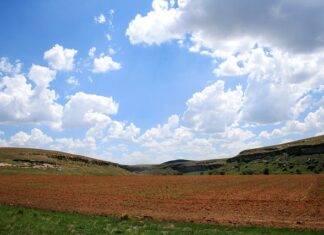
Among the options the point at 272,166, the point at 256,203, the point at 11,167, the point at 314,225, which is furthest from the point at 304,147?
the point at 314,225

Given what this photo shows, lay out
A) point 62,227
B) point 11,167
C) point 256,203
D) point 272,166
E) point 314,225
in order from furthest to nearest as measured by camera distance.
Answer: point 272,166, point 11,167, point 256,203, point 314,225, point 62,227

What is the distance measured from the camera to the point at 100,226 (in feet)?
75.5

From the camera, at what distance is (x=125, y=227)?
75.2 ft

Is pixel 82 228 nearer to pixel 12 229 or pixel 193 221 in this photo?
pixel 12 229

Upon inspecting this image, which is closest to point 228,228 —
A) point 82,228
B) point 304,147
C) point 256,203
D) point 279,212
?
point 82,228

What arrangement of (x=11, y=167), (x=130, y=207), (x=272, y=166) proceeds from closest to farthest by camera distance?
(x=130, y=207) → (x=11, y=167) → (x=272, y=166)

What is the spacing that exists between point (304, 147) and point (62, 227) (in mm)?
192142

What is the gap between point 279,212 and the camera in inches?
1270

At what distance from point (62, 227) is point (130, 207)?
1291 centimetres

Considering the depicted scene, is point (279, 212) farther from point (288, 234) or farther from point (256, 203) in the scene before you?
point (288, 234)

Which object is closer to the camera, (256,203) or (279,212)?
(279,212)

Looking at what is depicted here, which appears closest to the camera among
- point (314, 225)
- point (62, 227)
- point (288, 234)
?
point (288, 234)

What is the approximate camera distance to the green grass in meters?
21.5

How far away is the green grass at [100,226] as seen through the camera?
21469mm
